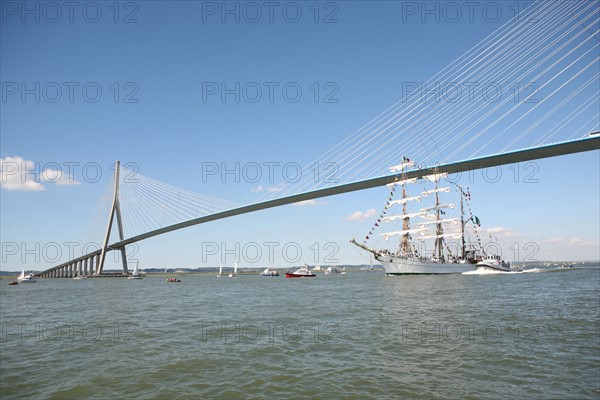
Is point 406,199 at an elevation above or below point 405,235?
above

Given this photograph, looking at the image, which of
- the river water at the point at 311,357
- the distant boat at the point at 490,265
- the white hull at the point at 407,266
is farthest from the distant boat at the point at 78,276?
the distant boat at the point at 490,265

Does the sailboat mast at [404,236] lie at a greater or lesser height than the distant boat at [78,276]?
greater

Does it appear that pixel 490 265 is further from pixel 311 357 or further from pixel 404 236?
pixel 311 357

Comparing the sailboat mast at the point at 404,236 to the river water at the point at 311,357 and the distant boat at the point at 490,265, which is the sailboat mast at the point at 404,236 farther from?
the river water at the point at 311,357

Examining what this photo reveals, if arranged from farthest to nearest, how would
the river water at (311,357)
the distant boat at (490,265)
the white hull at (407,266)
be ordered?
the distant boat at (490,265)
the white hull at (407,266)
the river water at (311,357)

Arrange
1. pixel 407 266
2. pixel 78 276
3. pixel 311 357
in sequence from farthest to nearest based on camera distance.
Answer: pixel 78 276 → pixel 407 266 → pixel 311 357

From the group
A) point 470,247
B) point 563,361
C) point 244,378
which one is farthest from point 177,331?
point 470,247

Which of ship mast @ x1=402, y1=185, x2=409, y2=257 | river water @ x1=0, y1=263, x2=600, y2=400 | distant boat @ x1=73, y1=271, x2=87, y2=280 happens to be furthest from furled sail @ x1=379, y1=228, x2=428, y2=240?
distant boat @ x1=73, y1=271, x2=87, y2=280

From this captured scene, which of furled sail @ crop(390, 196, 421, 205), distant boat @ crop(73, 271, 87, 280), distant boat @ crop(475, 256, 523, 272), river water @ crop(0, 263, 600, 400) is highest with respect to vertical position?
furled sail @ crop(390, 196, 421, 205)

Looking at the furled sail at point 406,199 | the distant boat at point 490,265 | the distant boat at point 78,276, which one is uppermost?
the furled sail at point 406,199

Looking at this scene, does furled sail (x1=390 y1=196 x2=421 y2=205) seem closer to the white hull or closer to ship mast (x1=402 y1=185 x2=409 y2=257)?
ship mast (x1=402 y1=185 x2=409 y2=257)

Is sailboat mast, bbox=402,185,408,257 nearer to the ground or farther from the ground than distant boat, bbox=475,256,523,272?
farther from the ground

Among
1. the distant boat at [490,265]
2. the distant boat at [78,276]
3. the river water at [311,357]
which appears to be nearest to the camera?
the river water at [311,357]

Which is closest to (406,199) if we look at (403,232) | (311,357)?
(403,232)
